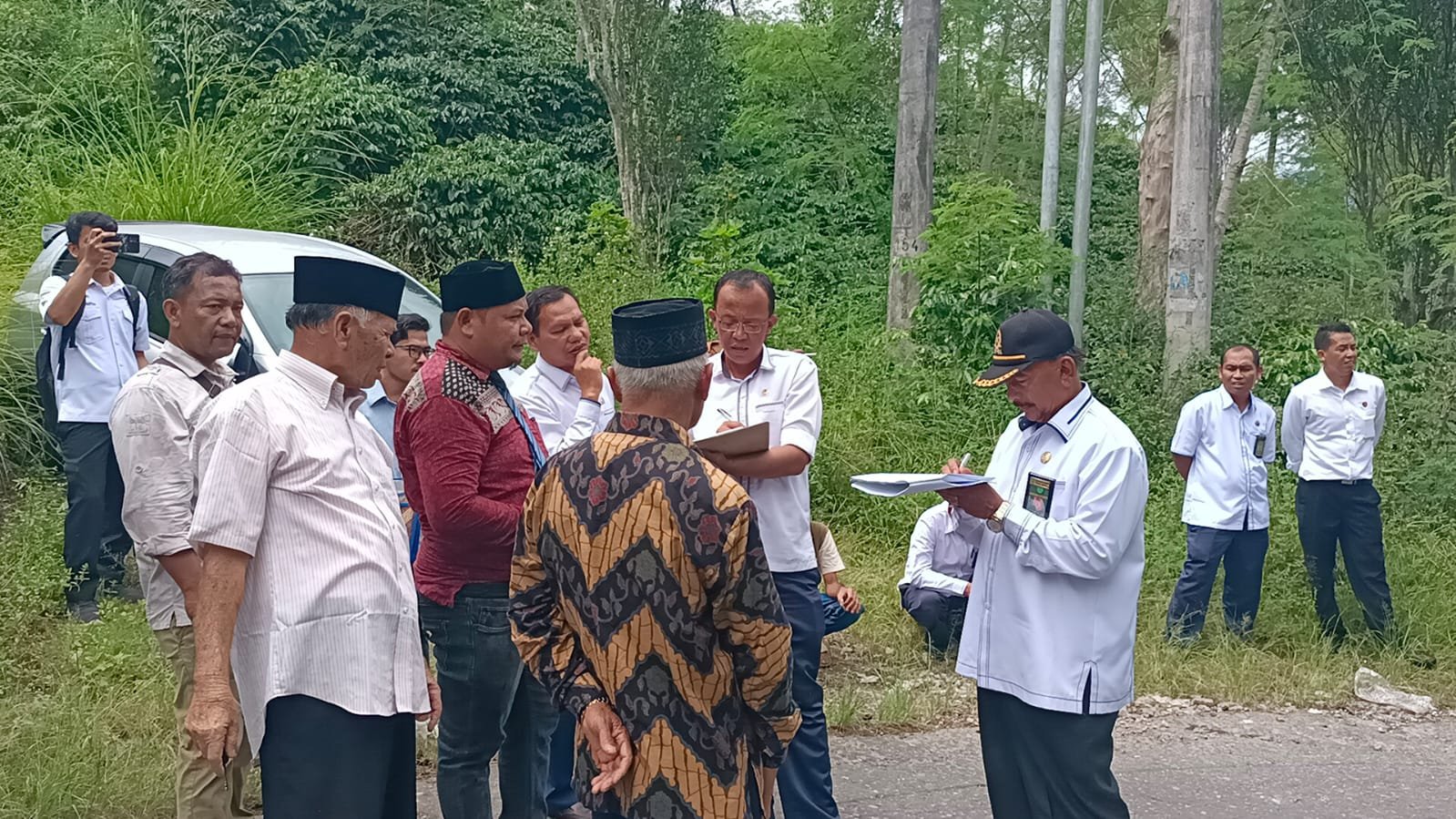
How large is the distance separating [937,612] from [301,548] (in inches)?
184

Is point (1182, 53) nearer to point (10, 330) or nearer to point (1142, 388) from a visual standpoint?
point (1142, 388)

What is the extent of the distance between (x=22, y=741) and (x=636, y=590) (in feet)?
11.4

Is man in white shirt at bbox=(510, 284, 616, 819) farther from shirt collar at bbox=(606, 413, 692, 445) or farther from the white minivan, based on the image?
the white minivan

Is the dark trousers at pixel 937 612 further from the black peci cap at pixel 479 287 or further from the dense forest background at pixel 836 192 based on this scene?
the black peci cap at pixel 479 287

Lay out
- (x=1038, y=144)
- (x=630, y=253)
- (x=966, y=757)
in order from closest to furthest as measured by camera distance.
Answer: (x=966, y=757), (x=630, y=253), (x=1038, y=144)

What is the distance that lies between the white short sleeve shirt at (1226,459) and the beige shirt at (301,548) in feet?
19.1

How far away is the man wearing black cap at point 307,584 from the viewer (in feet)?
9.52

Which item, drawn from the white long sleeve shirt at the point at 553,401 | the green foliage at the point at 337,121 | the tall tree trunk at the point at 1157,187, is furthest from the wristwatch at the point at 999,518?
the green foliage at the point at 337,121

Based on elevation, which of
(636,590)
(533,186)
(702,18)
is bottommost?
(636,590)

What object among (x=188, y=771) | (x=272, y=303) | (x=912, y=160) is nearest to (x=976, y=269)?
(x=912, y=160)

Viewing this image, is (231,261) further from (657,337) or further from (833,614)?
(657,337)

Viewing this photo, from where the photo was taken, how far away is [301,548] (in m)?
2.99

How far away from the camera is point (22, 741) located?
4926 mm

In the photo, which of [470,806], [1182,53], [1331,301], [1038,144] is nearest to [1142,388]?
[1182,53]
